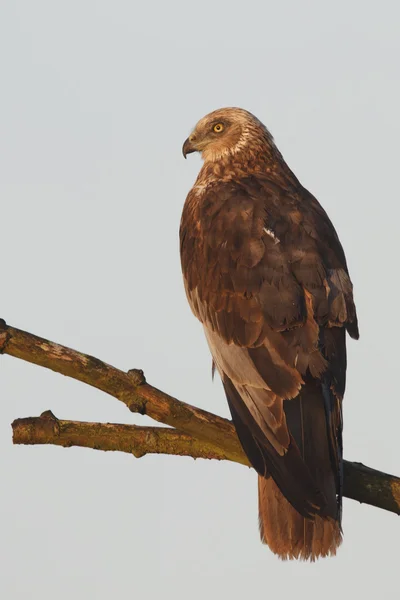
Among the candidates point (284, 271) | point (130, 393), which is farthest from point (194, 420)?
point (284, 271)

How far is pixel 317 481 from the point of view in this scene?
5949 millimetres

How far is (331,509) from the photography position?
6.00 meters

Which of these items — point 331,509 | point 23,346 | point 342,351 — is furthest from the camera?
point 342,351

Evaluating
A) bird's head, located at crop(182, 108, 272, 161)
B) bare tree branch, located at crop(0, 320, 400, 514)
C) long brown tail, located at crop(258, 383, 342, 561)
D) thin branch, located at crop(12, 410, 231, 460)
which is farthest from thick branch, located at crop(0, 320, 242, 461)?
bird's head, located at crop(182, 108, 272, 161)

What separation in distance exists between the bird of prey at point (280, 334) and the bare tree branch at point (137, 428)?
0.17 meters

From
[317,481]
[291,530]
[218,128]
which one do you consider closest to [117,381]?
[317,481]

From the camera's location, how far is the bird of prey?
6012 millimetres

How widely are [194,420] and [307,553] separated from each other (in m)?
1.12

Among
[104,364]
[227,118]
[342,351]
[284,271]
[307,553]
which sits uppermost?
[227,118]

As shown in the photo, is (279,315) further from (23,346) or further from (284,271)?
(23,346)

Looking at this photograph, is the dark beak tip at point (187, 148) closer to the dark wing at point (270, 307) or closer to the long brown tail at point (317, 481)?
the dark wing at point (270, 307)

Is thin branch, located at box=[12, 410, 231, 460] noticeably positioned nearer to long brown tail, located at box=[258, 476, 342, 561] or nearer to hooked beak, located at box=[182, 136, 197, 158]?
long brown tail, located at box=[258, 476, 342, 561]

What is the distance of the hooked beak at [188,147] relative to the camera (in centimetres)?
892

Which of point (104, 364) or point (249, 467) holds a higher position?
point (104, 364)
